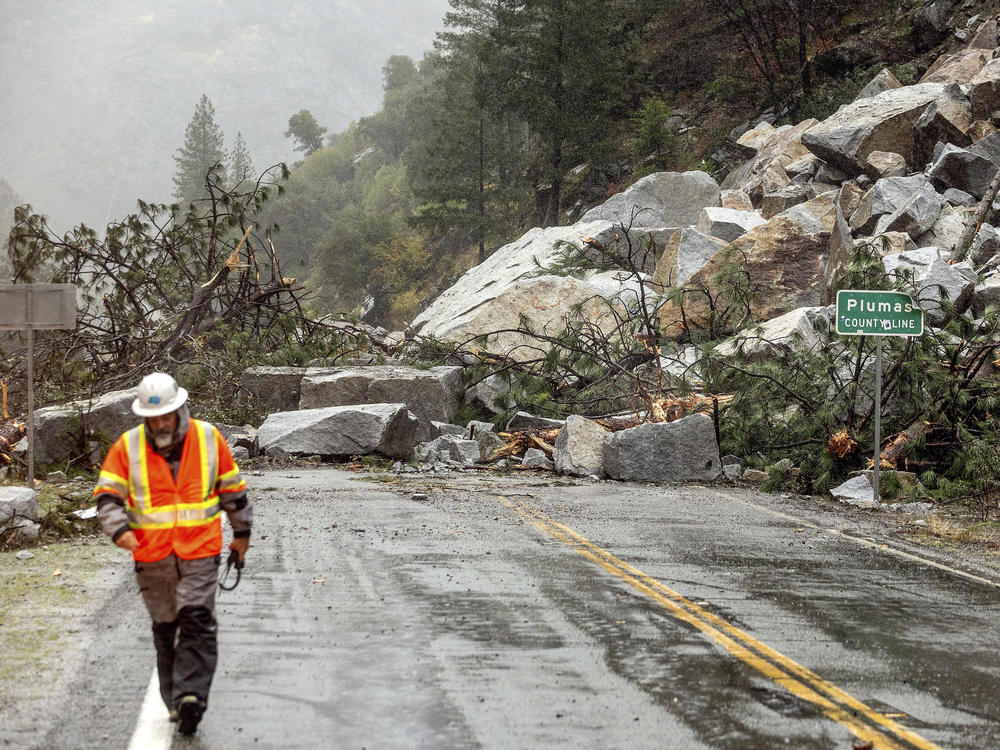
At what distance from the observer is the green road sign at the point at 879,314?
1346 centimetres

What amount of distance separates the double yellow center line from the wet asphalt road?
0.06 feet

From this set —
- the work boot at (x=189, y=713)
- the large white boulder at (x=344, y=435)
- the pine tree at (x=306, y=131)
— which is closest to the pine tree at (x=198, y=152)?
the pine tree at (x=306, y=131)

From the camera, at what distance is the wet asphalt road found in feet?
16.1

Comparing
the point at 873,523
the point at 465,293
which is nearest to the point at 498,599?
the point at 873,523

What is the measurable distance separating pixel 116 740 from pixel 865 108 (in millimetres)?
29197

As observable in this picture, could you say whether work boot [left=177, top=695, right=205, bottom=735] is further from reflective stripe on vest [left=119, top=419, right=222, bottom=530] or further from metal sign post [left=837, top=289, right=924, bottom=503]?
metal sign post [left=837, top=289, right=924, bottom=503]

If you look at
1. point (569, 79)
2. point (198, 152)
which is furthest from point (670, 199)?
point (198, 152)

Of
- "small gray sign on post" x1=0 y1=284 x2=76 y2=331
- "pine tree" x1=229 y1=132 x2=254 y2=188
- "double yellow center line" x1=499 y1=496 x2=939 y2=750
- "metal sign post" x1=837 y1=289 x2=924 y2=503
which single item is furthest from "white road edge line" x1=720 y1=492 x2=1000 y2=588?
"pine tree" x1=229 y1=132 x2=254 y2=188

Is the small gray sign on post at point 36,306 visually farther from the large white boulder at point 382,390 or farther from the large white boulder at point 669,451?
the large white boulder at point 669,451

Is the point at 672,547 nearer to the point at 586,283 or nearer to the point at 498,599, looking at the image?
the point at 498,599

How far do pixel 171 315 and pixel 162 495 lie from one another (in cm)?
1811

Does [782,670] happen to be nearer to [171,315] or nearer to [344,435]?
[344,435]

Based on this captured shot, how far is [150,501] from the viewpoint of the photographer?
4.95m

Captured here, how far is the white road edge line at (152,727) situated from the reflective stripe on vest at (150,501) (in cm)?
87
